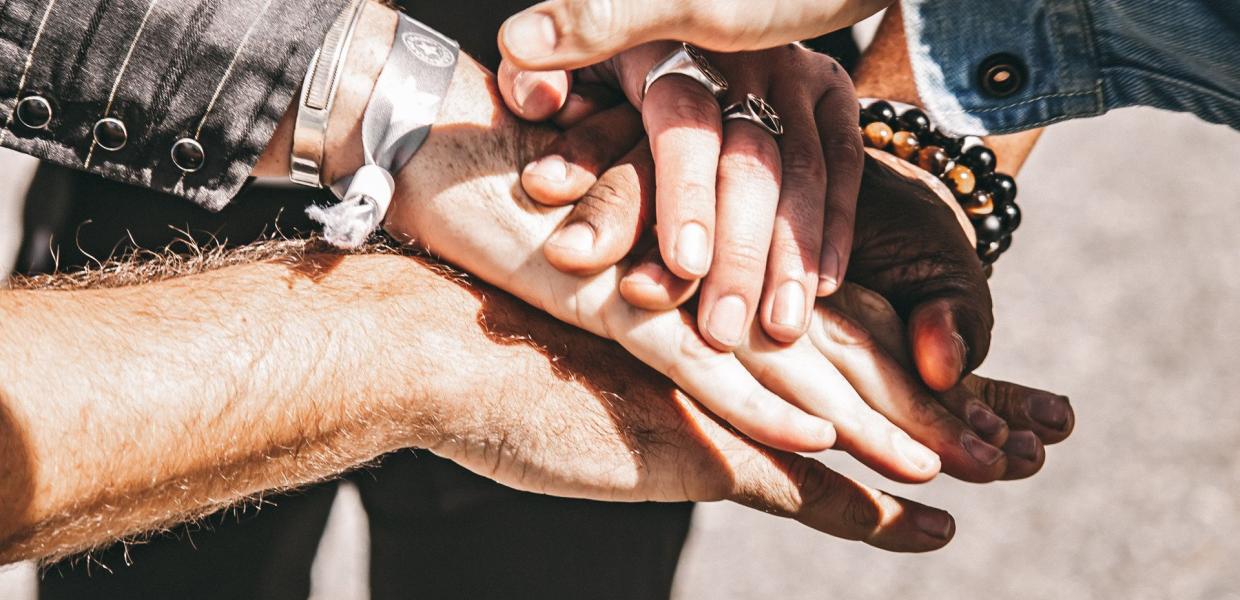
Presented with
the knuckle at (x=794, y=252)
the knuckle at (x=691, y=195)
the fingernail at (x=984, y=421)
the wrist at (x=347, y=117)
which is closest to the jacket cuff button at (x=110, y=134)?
the wrist at (x=347, y=117)

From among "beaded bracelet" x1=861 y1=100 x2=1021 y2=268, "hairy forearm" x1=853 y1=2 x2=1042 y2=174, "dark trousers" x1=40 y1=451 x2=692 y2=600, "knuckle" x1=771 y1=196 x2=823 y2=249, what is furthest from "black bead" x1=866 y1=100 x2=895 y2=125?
"dark trousers" x1=40 y1=451 x2=692 y2=600

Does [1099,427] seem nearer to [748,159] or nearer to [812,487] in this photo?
[812,487]

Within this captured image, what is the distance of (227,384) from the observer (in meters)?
1.04

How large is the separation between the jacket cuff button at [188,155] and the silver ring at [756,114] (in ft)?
2.26

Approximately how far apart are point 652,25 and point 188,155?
0.63 m

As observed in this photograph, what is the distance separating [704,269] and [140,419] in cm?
65

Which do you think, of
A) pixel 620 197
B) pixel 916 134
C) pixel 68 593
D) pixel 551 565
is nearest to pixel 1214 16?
pixel 916 134

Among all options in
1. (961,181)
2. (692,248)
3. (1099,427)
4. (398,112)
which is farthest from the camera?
(1099,427)

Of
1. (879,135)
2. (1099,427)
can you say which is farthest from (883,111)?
(1099,427)

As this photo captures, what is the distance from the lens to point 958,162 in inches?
64.7

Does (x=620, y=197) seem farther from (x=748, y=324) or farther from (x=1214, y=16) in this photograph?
(x=1214, y=16)

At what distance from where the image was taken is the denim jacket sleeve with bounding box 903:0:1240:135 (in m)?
1.16

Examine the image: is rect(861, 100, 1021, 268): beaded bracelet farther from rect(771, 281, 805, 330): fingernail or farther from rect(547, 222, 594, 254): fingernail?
rect(547, 222, 594, 254): fingernail

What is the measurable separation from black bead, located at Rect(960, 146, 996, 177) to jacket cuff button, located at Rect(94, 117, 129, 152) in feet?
4.33
